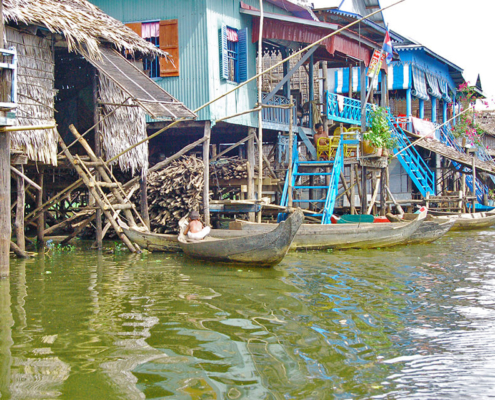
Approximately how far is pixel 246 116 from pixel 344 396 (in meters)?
11.8

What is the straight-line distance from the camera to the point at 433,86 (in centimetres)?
2533

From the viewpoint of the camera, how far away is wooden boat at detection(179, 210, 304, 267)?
9.63 m

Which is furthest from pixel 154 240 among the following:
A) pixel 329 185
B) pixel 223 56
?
pixel 329 185

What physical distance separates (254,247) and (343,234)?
12.2 feet

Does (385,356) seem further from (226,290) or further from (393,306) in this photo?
(226,290)

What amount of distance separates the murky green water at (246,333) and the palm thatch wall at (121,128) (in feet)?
11.0

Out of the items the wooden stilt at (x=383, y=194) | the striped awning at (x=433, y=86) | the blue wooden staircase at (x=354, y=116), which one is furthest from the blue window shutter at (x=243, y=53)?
the striped awning at (x=433, y=86)

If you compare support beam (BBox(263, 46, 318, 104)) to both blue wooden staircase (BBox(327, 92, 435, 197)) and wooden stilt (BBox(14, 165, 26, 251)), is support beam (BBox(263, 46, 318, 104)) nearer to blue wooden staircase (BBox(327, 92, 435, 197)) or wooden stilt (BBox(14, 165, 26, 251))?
blue wooden staircase (BBox(327, 92, 435, 197))

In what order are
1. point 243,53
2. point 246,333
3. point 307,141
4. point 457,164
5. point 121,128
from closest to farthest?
point 246,333 → point 121,128 → point 243,53 → point 307,141 → point 457,164

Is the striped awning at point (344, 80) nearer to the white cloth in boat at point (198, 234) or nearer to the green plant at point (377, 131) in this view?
the green plant at point (377, 131)

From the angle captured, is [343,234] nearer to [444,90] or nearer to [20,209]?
[20,209]

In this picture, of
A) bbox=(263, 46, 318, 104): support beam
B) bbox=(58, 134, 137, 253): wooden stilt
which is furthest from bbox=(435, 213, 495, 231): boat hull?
bbox=(58, 134, 137, 253): wooden stilt

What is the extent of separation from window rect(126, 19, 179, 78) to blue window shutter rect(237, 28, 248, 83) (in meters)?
1.82

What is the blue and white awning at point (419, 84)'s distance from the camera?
23375mm
